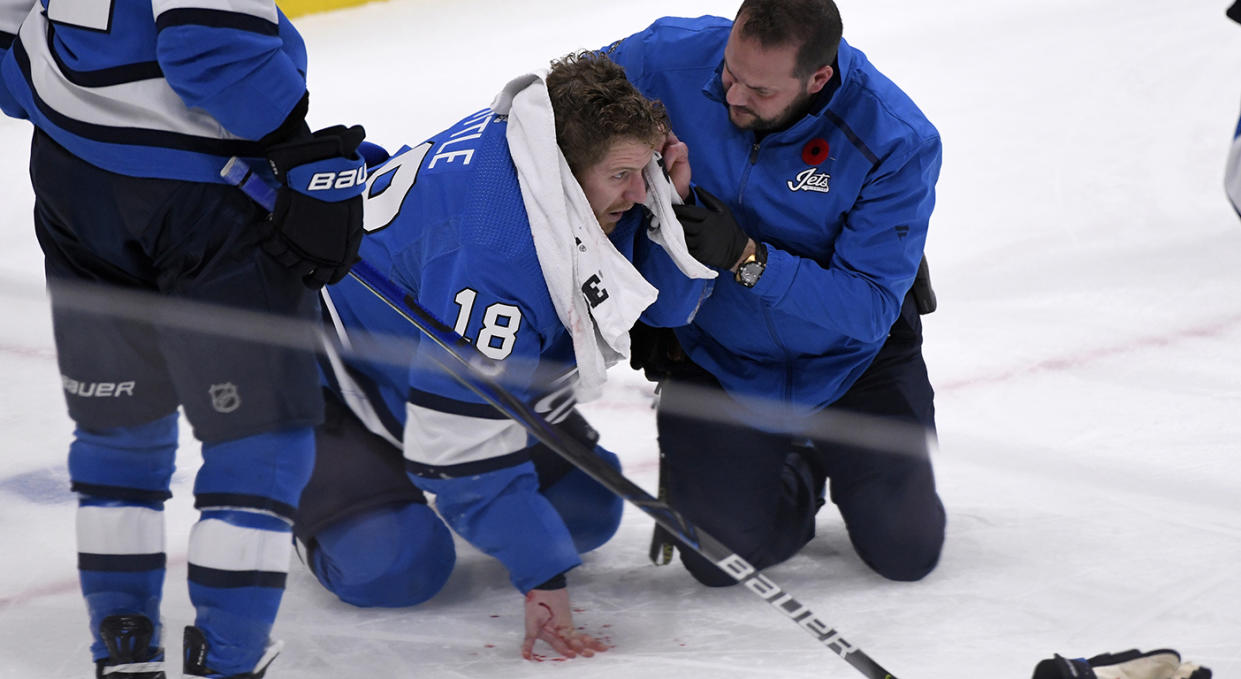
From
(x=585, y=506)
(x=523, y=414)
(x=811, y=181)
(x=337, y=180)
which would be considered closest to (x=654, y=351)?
(x=585, y=506)

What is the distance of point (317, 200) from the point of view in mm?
1436

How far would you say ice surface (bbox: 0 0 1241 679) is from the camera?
5.88ft

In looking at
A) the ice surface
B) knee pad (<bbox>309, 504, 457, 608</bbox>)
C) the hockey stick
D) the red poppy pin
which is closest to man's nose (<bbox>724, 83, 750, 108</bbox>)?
the red poppy pin

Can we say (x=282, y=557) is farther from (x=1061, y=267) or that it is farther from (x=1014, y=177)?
(x=1014, y=177)

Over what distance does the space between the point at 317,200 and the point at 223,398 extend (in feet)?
0.83

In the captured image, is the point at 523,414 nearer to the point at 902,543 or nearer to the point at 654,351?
the point at 654,351

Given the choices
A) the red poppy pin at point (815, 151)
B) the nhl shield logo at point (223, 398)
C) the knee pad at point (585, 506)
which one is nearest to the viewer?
the nhl shield logo at point (223, 398)

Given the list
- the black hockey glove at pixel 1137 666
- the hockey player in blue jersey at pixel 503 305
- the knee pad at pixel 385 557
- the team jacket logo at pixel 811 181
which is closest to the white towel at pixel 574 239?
the hockey player in blue jersey at pixel 503 305

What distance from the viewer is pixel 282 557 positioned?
1.53 meters

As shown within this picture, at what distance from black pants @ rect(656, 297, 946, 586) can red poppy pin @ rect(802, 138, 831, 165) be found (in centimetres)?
38

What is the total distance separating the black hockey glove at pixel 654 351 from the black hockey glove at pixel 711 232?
1.00 feet

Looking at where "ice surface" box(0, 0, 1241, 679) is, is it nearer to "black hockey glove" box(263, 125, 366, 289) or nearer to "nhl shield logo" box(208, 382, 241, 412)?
"nhl shield logo" box(208, 382, 241, 412)

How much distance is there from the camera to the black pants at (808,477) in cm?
204

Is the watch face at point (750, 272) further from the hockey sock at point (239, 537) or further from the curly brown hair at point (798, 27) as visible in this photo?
the hockey sock at point (239, 537)
